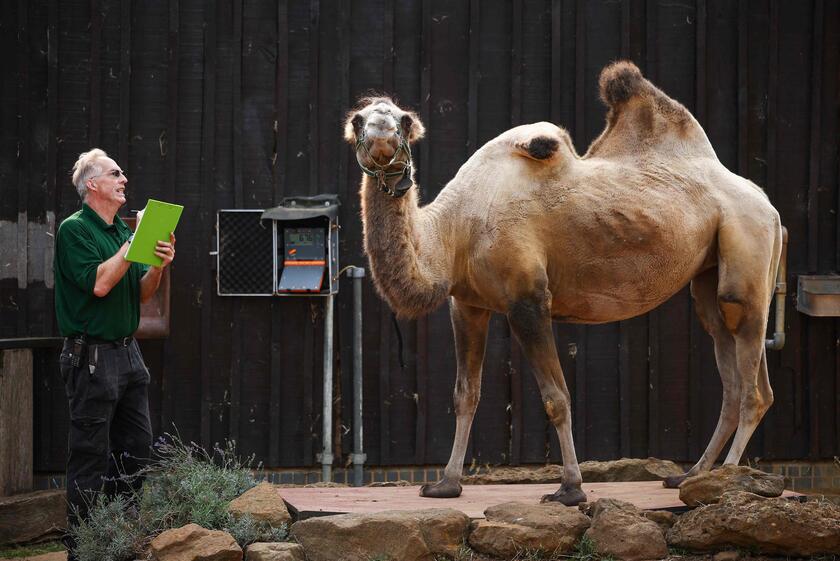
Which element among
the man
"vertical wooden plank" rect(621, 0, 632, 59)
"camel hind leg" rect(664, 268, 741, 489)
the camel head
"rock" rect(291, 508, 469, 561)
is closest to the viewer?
"rock" rect(291, 508, 469, 561)

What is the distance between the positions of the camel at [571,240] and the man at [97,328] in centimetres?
132

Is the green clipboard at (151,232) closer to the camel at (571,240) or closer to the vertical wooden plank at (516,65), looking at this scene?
the camel at (571,240)

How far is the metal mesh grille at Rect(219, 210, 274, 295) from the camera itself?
8.42 meters

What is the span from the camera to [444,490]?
19.4ft

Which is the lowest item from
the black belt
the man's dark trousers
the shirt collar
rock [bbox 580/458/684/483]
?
rock [bbox 580/458/684/483]

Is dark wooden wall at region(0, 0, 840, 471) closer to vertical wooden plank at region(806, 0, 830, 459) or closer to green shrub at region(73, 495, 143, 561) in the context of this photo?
vertical wooden plank at region(806, 0, 830, 459)

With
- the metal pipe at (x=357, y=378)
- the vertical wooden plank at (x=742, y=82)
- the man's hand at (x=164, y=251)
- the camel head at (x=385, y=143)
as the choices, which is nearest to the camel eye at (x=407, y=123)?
the camel head at (x=385, y=143)

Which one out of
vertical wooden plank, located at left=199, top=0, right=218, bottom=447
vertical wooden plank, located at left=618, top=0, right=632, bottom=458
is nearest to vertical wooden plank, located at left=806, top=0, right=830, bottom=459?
vertical wooden plank, located at left=618, top=0, right=632, bottom=458

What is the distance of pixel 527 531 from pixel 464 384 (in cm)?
111

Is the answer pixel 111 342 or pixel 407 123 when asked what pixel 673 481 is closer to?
pixel 407 123

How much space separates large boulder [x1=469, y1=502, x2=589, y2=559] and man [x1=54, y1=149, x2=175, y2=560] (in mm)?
2001

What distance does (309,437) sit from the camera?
856cm

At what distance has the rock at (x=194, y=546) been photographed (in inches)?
192

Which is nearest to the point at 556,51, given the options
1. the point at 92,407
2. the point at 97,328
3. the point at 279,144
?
the point at 279,144
